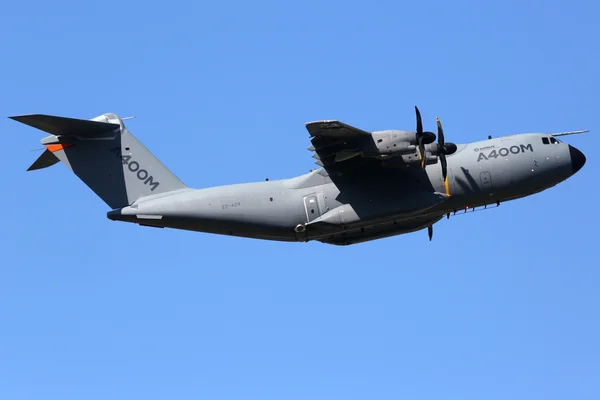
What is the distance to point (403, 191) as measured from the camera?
21891mm

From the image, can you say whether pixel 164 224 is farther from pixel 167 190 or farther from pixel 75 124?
pixel 75 124

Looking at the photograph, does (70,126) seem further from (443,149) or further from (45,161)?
(443,149)

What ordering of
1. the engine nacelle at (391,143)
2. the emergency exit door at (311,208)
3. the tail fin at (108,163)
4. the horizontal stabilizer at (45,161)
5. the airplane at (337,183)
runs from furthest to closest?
1. the horizontal stabilizer at (45,161)
2. the tail fin at (108,163)
3. the emergency exit door at (311,208)
4. the airplane at (337,183)
5. the engine nacelle at (391,143)

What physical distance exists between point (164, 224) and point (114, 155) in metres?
2.29

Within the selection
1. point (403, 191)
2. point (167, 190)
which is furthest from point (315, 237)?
point (167, 190)

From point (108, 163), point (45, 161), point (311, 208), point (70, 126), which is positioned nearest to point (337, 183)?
point (311, 208)

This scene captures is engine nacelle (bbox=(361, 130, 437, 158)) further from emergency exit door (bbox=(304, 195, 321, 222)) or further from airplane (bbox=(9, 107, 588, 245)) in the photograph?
emergency exit door (bbox=(304, 195, 321, 222))

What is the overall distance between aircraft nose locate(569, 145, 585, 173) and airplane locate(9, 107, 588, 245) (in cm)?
2

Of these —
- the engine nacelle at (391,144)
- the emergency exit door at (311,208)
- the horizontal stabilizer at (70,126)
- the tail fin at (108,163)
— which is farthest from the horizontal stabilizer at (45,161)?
the engine nacelle at (391,144)

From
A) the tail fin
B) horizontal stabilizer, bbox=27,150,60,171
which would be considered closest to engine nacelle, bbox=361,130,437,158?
the tail fin

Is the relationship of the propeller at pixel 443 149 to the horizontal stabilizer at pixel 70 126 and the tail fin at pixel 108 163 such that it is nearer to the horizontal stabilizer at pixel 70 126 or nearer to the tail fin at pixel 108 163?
the tail fin at pixel 108 163

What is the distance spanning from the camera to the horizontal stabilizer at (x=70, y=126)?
834 inches

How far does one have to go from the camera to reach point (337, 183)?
22109 mm

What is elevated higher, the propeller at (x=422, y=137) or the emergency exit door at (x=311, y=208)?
the propeller at (x=422, y=137)
